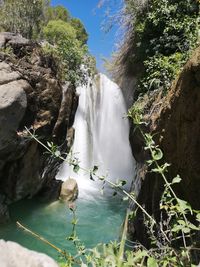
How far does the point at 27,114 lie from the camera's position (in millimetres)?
9562

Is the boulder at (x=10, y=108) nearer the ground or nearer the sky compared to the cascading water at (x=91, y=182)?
nearer the sky

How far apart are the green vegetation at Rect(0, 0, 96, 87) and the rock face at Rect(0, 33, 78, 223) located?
2.79 ft

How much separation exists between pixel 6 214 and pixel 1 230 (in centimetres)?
65

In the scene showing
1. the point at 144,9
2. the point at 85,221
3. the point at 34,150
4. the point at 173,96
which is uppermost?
the point at 144,9

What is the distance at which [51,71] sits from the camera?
1095 centimetres

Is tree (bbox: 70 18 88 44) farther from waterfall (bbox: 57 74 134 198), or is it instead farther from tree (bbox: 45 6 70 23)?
waterfall (bbox: 57 74 134 198)

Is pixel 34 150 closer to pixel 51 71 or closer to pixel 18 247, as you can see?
pixel 51 71

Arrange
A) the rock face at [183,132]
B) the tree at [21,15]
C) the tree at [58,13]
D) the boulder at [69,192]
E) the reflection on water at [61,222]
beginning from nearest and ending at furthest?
the rock face at [183,132]
the reflection on water at [61,222]
the boulder at [69,192]
the tree at [21,15]
the tree at [58,13]

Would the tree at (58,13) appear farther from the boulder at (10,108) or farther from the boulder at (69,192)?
the boulder at (10,108)

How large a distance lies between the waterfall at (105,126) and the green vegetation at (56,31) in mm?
2390

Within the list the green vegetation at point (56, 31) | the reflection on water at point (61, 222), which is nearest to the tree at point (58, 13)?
the green vegetation at point (56, 31)

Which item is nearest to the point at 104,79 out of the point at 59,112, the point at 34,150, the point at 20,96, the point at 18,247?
the point at 59,112

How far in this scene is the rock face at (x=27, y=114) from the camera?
28.8 ft

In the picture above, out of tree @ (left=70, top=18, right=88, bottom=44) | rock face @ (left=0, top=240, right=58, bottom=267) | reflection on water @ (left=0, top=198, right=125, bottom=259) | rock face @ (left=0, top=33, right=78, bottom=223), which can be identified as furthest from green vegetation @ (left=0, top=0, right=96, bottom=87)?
rock face @ (left=0, top=240, right=58, bottom=267)
